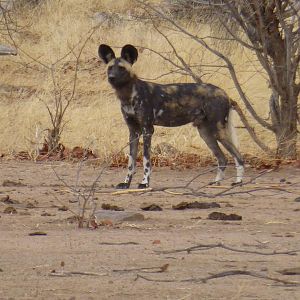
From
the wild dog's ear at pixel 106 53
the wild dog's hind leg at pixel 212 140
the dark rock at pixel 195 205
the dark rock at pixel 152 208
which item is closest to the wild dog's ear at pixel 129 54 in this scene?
the wild dog's ear at pixel 106 53

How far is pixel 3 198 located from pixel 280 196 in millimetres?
2412

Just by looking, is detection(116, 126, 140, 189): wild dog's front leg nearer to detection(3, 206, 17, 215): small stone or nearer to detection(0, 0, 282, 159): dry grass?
Result: detection(0, 0, 282, 159): dry grass

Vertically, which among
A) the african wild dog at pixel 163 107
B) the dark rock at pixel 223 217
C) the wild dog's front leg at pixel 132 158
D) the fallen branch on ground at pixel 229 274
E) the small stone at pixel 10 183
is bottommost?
the fallen branch on ground at pixel 229 274

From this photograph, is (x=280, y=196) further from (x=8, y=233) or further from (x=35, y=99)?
(x=35, y=99)

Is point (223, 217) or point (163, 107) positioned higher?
point (163, 107)

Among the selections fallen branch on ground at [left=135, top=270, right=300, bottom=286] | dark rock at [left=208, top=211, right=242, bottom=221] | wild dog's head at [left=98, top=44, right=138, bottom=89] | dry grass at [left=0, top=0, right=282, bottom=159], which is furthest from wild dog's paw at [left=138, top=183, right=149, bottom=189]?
fallen branch on ground at [left=135, top=270, right=300, bottom=286]

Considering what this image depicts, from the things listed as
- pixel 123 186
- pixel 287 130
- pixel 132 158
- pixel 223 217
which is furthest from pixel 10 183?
pixel 287 130

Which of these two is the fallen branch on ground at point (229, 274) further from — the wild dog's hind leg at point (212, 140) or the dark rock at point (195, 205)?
the wild dog's hind leg at point (212, 140)

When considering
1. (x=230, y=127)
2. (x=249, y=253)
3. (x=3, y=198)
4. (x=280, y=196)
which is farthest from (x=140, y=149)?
(x=249, y=253)

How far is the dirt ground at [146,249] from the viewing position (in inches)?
183

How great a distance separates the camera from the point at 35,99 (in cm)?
1781

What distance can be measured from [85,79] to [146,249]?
Result: 13.8 m

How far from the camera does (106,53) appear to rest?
34.8 feet

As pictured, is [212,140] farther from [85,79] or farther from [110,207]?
[85,79]
